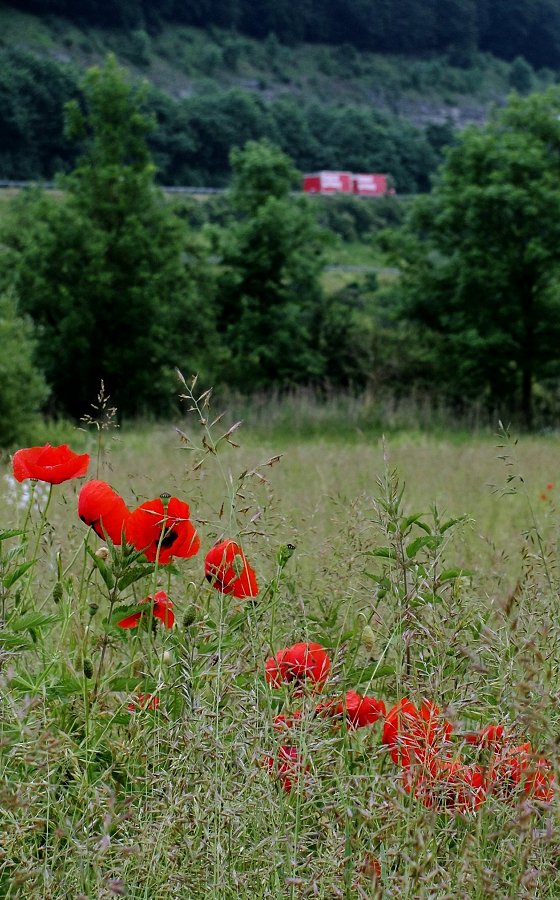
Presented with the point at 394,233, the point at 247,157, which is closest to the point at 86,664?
the point at 394,233

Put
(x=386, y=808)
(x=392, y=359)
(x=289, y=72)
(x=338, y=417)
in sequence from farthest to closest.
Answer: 1. (x=289, y=72)
2. (x=392, y=359)
3. (x=338, y=417)
4. (x=386, y=808)

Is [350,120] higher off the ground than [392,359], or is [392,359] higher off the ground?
[350,120]

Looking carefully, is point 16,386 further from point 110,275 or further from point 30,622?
point 30,622

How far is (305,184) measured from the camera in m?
84.1

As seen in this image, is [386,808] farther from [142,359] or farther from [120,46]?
[120,46]

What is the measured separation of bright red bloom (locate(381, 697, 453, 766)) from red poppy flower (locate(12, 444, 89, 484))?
2.40 ft

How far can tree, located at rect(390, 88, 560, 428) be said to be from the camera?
19.9 meters

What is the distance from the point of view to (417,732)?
1.50 meters

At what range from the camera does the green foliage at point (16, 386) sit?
15.5m

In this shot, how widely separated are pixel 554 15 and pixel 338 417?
151785mm

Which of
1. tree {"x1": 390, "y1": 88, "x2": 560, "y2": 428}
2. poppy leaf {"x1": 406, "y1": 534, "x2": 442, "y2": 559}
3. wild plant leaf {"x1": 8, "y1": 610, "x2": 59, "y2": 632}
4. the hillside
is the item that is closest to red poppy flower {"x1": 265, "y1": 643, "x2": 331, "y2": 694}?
poppy leaf {"x1": 406, "y1": 534, "x2": 442, "y2": 559}

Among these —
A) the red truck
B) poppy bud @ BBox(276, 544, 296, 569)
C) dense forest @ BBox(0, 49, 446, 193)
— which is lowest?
poppy bud @ BBox(276, 544, 296, 569)

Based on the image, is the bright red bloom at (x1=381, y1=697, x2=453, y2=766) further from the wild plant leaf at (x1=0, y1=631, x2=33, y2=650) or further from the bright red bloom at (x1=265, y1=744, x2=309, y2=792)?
the wild plant leaf at (x1=0, y1=631, x2=33, y2=650)

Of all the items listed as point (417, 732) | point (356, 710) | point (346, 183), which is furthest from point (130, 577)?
point (346, 183)
